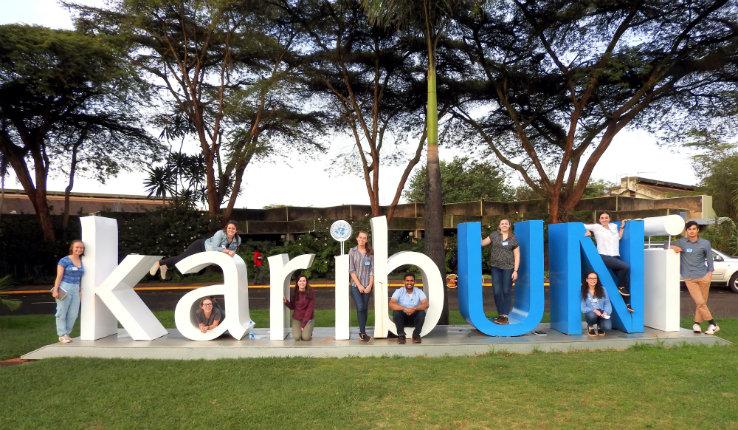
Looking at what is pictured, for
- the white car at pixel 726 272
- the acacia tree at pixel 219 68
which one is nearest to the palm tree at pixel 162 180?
the acacia tree at pixel 219 68

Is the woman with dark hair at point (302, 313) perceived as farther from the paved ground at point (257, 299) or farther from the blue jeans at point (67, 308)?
the paved ground at point (257, 299)

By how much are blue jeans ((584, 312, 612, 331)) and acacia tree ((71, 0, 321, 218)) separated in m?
15.6

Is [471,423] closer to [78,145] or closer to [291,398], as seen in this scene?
[291,398]

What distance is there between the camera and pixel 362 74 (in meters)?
22.3

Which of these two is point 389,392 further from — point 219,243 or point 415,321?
point 219,243

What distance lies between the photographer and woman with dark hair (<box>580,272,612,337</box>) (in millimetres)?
8438

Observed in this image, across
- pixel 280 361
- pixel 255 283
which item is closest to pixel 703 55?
pixel 255 283

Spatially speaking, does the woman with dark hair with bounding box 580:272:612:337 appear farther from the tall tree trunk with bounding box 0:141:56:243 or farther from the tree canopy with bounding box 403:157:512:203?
the tree canopy with bounding box 403:157:512:203

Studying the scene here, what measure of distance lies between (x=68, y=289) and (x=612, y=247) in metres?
8.07

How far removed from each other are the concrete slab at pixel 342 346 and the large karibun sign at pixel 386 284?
205 mm

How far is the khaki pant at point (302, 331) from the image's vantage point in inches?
323

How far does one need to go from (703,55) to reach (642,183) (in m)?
30.1

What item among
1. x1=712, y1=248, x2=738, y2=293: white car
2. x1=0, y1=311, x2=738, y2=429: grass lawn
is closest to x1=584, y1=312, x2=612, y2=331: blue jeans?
x1=0, y1=311, x2=738, y2=429: grass lawn

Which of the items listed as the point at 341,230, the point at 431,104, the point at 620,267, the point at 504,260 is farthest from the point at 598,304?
the point at 431,104
